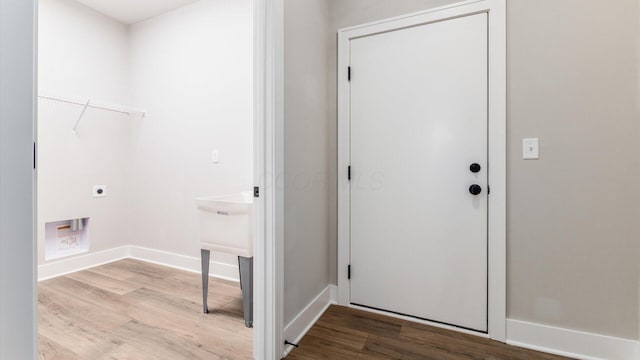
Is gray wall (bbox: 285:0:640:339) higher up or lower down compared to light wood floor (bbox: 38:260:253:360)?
higher up

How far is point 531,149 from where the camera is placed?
5.46ft

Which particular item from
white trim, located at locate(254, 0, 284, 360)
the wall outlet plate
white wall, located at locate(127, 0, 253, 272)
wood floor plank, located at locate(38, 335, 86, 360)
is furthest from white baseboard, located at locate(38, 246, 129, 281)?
white trim, located at locate(254, 0, 284, 360)

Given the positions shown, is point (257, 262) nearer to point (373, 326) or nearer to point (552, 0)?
point (373, 326)

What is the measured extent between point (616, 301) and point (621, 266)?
0.63 feet

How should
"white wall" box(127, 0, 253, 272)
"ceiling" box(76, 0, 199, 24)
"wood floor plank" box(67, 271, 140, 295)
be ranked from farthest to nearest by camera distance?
"ceiling" box(76, 0, 199, 24), "white wall" box(127, 0, 253, 272), "wood floor plank" box(67, 271, 140, 295)

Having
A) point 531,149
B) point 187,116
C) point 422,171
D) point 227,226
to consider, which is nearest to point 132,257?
point 187,116

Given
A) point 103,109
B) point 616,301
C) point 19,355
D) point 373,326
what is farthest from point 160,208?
point 616,301

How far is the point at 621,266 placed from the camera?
4.95 ft

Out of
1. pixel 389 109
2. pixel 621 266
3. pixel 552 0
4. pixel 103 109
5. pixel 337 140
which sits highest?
pixel 552 0

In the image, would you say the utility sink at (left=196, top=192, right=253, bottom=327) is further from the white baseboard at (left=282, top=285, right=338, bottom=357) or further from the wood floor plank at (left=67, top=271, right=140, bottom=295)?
the wood floor plank at (left=67, top=271, right=140, bottom=295)

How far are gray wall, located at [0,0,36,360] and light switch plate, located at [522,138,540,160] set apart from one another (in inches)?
83.3

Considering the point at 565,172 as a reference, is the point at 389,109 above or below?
above

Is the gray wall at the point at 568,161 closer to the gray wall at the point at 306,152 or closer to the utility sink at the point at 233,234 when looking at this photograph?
the gray wall at the point at 306,152

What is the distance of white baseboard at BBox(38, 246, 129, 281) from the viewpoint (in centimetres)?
265
